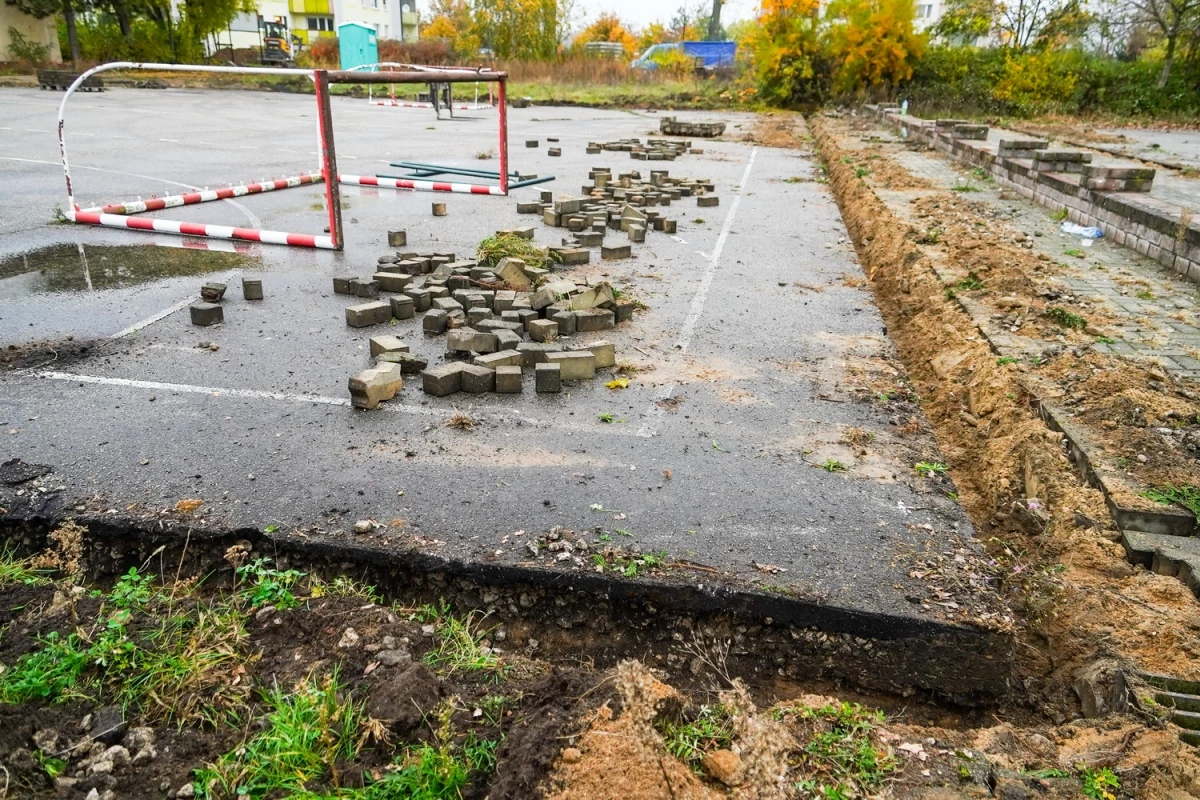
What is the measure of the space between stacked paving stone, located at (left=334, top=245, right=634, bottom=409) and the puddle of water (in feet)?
6.03

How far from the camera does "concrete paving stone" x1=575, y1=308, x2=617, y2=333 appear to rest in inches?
264

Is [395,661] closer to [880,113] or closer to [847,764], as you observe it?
[847,764]

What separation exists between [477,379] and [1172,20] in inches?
1589

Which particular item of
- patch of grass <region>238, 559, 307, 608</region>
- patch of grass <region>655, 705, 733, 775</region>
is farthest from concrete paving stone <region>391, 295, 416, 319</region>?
patch of grass <region>655, 705, 733, 775</region>

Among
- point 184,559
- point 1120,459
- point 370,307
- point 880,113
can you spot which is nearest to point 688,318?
point 370,307

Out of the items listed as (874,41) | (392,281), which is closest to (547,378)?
(392,281)

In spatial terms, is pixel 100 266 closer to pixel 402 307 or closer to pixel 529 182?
pixel 402 307

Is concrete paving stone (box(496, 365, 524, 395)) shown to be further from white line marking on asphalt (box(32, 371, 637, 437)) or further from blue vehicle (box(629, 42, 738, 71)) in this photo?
blue vehicle (box(629, 42, 738, 71))

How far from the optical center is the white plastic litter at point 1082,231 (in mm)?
9602

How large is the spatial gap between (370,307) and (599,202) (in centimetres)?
588

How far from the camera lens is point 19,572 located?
3463mm

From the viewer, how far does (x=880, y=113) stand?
26828mm

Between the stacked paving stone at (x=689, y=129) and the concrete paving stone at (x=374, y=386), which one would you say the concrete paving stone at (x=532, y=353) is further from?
the stacked paving stone at (x=689, y=129)

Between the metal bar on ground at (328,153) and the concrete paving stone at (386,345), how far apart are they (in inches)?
139
